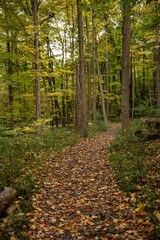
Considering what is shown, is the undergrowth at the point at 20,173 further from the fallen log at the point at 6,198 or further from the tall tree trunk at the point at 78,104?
the tall tree trunk at the point at 78,104

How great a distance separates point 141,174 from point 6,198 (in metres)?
3.53

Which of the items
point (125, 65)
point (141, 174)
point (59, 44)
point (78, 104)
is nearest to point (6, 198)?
point (141, 174)

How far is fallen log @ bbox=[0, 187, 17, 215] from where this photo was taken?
3724 mm

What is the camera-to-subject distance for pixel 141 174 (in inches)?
194

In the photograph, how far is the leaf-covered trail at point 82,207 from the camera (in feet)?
11.9

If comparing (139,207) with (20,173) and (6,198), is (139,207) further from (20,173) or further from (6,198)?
(20,173)

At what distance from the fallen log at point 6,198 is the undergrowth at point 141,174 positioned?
2904mm

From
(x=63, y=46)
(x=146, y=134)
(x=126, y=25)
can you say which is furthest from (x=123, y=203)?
(x=63, y=46)

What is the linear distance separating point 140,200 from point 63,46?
66.2 ft

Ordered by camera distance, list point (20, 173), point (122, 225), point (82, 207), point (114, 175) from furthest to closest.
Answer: point (114, 175), point (20, 173), point (82, 207), point (122, 225)

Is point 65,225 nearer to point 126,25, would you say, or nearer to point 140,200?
point 140,200

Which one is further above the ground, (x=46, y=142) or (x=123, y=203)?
(x=46, y=142)

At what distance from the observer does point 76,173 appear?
22.2ft

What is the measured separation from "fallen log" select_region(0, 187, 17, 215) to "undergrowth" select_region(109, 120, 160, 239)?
290 cm
